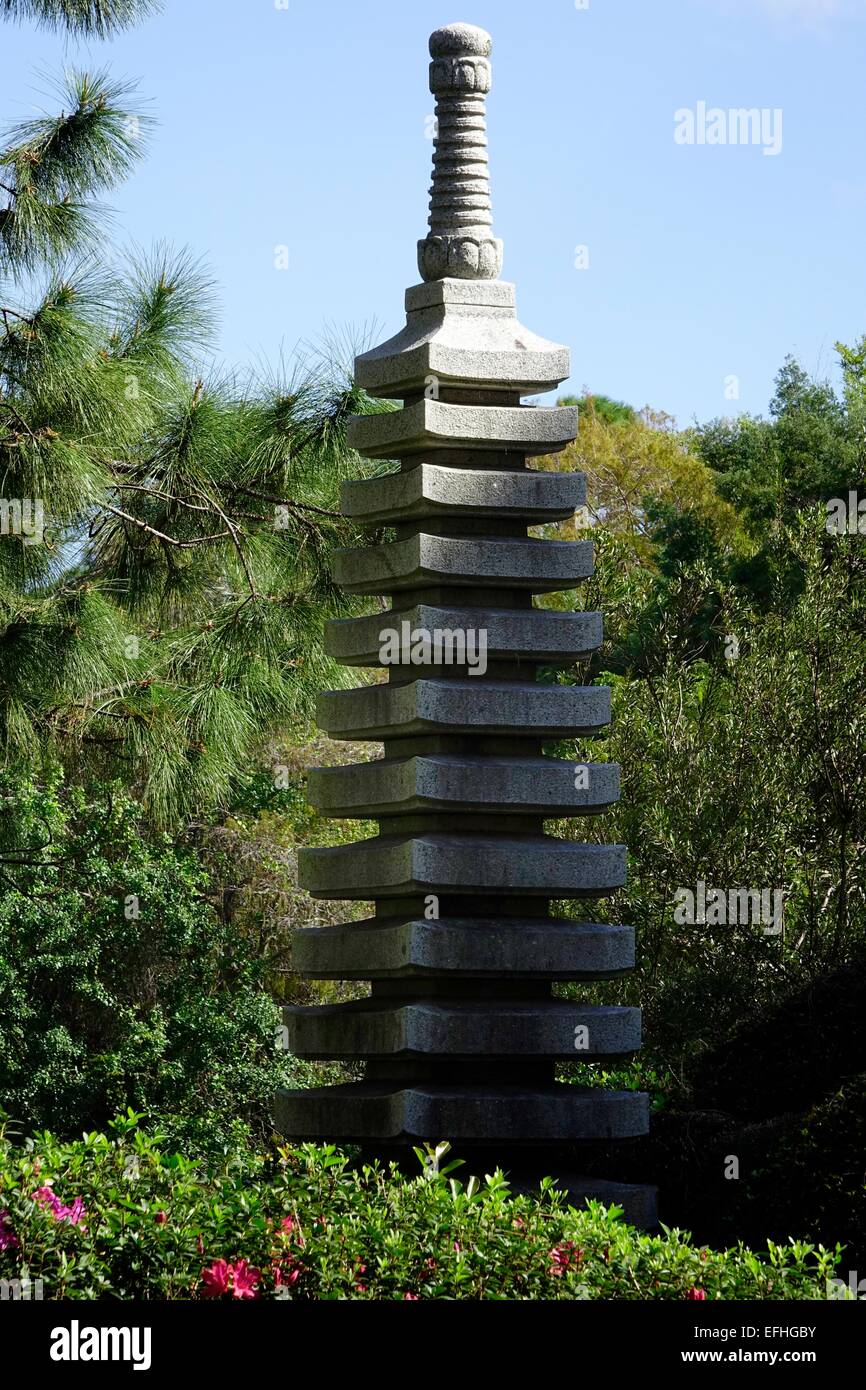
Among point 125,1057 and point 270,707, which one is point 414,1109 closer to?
point 270,707

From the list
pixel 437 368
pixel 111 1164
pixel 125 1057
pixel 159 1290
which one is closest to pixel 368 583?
pixel 437 368

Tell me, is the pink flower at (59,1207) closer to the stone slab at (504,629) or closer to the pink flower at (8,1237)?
the pink flower at (8,1237)

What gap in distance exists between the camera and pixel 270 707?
1022 centimetres

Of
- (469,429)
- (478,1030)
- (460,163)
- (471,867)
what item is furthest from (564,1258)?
(460,163)

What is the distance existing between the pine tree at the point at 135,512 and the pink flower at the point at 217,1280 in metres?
3.62

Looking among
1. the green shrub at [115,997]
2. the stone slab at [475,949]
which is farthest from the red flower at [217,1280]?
the green shrub at [115,997]

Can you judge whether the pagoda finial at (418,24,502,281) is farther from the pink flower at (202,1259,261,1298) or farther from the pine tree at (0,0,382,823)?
the pink flower at (202,1259,261,1298)

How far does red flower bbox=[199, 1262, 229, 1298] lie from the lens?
5.39m

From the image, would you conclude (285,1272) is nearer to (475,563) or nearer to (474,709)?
(474,709)

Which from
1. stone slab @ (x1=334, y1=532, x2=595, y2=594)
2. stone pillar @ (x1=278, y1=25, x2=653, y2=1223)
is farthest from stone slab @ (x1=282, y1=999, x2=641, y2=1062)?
stone slab @ (x1=334, y1=532, x2=595, y2=594)

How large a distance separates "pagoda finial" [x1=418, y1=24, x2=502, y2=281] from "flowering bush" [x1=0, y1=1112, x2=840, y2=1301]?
4539mm
